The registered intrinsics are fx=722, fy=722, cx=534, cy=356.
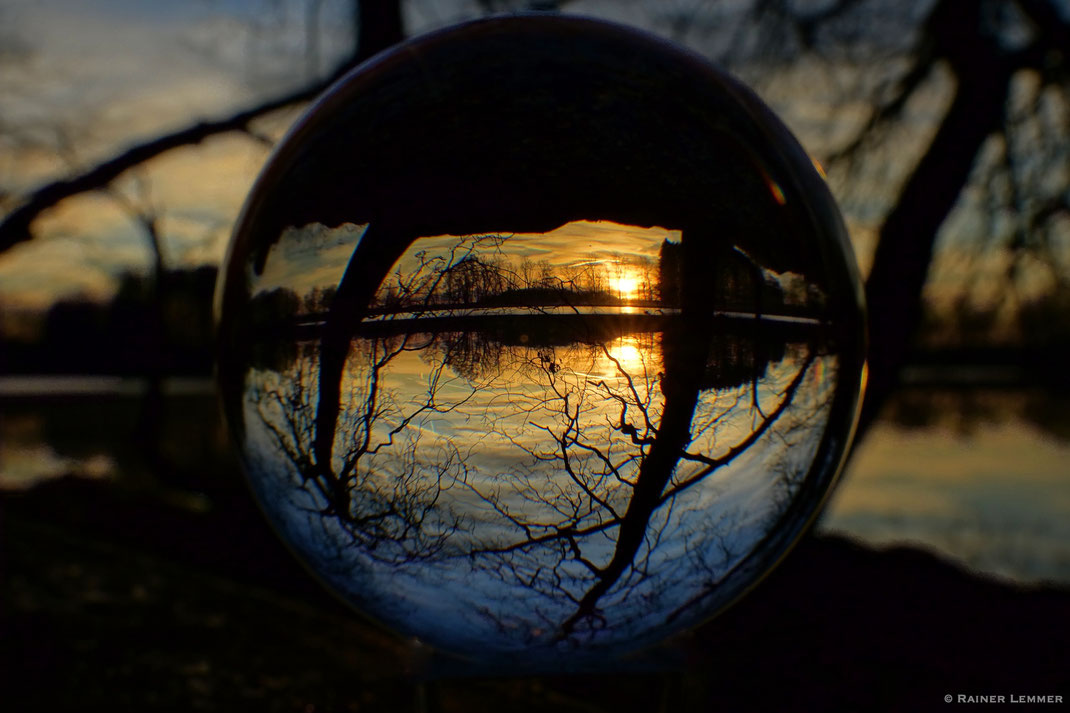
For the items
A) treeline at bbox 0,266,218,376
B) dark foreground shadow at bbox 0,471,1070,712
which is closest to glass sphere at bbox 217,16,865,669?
dark foreground shadow at bbox 0,471,1070,712

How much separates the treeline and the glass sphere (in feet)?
10.6

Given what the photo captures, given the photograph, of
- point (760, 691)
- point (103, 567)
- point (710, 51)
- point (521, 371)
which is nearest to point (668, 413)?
point (521, 371)

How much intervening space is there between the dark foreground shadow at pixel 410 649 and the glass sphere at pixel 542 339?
1.97ft

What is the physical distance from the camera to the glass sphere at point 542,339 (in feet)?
4.12

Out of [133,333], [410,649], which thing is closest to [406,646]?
[410,649]

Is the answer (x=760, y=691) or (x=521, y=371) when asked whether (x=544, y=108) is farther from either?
(x=760, y=691)

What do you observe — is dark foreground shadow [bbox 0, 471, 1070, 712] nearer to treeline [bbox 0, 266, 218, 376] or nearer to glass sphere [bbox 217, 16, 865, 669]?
glass sphere [bbox 217, 16, 865, 669]

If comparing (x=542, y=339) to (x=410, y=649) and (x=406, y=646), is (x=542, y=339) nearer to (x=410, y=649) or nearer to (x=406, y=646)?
(x=410, y=649)

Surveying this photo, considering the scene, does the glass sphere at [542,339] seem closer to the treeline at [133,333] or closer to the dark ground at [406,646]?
the dark ground at [406,646]

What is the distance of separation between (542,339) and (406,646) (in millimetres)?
2124

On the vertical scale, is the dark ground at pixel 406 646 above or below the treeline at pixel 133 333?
below

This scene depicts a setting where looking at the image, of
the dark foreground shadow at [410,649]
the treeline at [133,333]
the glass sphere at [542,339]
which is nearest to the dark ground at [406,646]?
the dark foreground shadow at [410,649]

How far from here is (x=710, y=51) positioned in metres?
4.91

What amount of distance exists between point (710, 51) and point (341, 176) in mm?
4181
